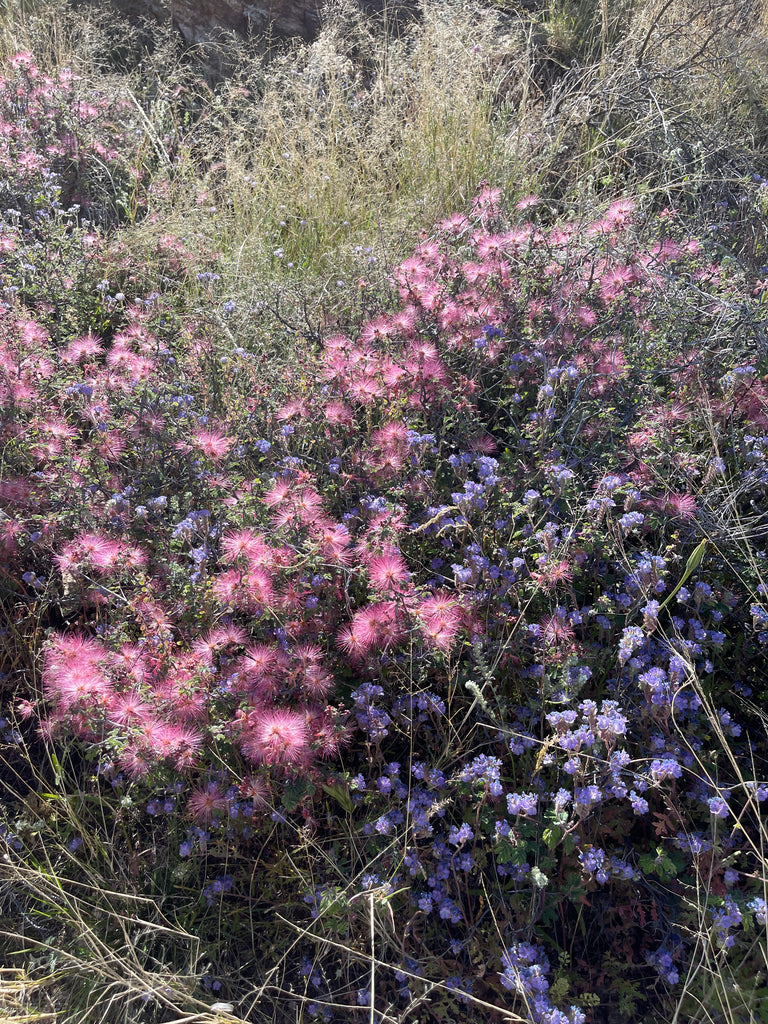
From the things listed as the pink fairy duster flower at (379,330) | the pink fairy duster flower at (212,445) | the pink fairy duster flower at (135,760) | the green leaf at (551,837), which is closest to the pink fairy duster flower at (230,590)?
the pink fairy duster flower at (135,760)

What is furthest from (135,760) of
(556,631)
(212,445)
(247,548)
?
(556,631)

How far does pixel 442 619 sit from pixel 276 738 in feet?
1.60

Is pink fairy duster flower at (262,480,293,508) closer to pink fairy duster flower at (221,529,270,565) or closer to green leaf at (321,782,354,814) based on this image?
pink fairy duster flower at (221,529,270,565)

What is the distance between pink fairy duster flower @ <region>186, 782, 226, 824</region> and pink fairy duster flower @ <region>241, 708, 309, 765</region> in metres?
0.18

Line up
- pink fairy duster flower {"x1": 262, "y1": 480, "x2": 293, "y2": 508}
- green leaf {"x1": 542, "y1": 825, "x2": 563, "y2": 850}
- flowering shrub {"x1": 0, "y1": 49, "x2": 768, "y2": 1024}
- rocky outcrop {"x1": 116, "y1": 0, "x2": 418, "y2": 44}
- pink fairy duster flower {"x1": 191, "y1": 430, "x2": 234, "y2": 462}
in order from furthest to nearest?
rocky outcrop {"x1": 116, "y1": 0, "x2": 418, "y2": 44} → pink fairy duster flower {"x1": 191, "y1": 430, "x2": 234, "y2": 462} → pink fairy duster flower {"x1": 262, "y1": 480, "x2": 293, "y2": 508} → flowering shrub {"x1": 0, "y1": 49, "x2": 768, "y2": 1024} → green leaf {"x1": 542, "y1": 825, "x2": 563, "y2": 850}

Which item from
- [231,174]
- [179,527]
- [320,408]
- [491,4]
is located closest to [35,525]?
[179,527]

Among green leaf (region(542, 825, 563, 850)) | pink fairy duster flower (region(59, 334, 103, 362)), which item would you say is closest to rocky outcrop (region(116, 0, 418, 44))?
pink fairy duster flower (region(59, 334, 103, 362))

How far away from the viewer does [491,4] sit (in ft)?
19.0

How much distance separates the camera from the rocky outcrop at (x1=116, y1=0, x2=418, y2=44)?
595 centimetres

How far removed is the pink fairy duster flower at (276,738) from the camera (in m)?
1.78

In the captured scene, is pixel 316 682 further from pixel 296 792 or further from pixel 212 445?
pixel 212 445

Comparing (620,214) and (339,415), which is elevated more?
(620,214)

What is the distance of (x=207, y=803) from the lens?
1.91 meters

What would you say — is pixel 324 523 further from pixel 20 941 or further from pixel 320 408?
pixel 20 941
